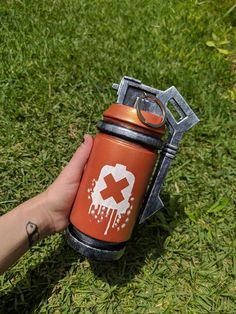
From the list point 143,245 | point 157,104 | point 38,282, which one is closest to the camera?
point 157,104

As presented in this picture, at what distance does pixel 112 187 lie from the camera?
74.4 inches

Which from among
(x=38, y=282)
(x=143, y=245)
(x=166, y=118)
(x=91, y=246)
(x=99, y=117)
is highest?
(x=166, y=118)

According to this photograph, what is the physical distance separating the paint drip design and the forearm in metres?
0.29

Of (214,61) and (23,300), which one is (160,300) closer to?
(23,300)

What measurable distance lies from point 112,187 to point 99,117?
0.93 meters

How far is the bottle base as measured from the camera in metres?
1.98

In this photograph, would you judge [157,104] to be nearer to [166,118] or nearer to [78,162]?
[166,118]

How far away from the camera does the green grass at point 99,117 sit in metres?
2.25

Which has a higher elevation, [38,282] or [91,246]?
[91,246]

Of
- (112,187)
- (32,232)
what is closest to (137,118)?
(112,187)

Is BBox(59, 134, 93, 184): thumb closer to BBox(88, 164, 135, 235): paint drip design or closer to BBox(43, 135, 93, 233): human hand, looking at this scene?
BBox(43, 135, 93, 233): human hand

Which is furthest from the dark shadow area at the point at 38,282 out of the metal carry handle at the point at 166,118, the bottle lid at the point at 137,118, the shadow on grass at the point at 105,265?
the bottle lid at the point at 137,118

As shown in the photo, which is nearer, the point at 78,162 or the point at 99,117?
the point at 78,162

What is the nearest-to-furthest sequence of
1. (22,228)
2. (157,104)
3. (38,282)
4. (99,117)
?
(157,104), (22,228), (38,282), (99,117)
